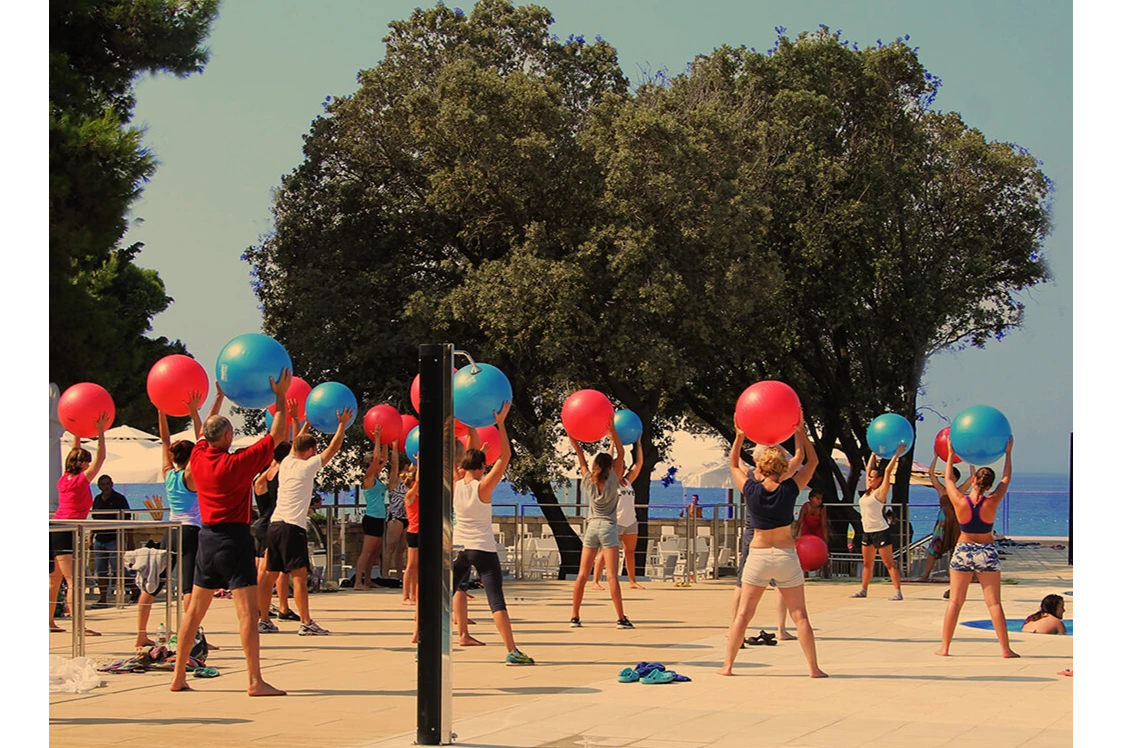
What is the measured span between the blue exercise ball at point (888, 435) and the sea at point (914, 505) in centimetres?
466

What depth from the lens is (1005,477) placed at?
11.0 m

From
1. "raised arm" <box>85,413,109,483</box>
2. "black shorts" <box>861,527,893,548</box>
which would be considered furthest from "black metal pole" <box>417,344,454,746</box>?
"black shorts" <box>861,527,893,548</box>

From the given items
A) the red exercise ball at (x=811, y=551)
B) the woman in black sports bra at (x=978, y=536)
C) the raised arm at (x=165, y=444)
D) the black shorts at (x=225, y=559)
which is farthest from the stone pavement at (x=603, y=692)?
the red exercise ball at (x=811, y=551)

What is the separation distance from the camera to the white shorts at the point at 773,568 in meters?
9.84

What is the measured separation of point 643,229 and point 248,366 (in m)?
15.0

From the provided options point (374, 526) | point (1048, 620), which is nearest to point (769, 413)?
point (1048, 620)

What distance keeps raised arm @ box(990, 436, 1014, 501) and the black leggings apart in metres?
4.14

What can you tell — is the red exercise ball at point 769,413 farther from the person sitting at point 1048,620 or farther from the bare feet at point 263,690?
the person sitting at point 1048,620

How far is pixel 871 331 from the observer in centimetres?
3050

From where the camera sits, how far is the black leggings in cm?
1048

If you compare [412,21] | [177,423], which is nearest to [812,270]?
[412,21]

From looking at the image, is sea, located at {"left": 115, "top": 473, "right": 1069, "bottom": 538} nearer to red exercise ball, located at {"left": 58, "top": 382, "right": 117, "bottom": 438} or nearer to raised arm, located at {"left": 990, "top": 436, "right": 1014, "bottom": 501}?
red exercise ball, located at {"left": 58, "top": 382, "right": 117, "bottom": 438}
